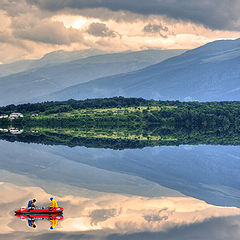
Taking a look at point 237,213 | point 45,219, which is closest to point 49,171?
point 45,219

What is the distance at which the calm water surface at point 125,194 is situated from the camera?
3061cm

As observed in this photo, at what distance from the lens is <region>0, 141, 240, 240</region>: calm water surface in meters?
30.6

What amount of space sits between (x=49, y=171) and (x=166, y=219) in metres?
24.7

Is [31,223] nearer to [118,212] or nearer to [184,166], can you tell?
A: [118,212]

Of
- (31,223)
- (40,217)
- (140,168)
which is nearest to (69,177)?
(140,168)

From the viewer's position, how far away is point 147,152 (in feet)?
255

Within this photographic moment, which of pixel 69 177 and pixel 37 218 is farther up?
pixel 69 177

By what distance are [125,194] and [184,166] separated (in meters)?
21.3

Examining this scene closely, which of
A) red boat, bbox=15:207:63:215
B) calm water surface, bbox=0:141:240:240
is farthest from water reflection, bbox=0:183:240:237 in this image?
red boat, bbox=15:207:63:215

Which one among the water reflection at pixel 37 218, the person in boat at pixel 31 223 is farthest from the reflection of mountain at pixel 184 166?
the person in boat at pixel 31 223

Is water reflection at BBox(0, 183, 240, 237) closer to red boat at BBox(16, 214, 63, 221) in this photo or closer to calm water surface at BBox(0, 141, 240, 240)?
calm water surface at BBox(0, 141, 240, 240)

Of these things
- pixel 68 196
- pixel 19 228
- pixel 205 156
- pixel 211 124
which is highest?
pixel 211 124

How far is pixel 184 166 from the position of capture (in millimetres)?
60594

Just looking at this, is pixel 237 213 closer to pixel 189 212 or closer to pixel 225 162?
pixel 189 212
